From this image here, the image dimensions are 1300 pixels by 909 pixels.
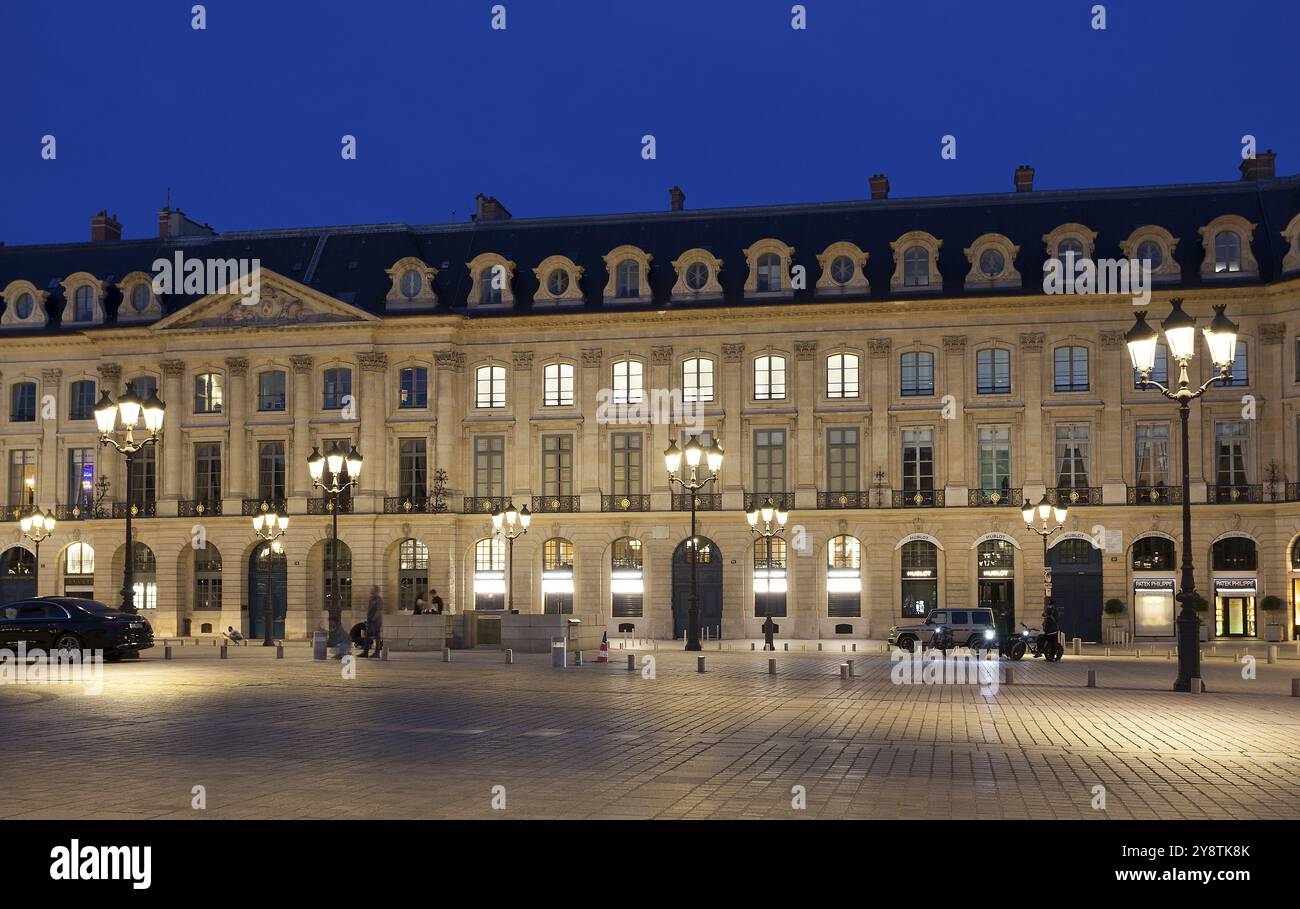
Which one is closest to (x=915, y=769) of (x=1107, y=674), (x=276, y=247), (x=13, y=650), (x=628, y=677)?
(x=628, y=677)

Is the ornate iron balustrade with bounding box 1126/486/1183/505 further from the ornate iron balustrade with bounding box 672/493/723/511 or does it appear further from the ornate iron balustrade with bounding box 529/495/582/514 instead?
the ornate iron balustrade with bounding box 529/495/582/514

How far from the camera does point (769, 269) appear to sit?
61062mm

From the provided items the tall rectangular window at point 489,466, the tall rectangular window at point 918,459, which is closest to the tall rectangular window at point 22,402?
the tall rectangular window at point 489,466

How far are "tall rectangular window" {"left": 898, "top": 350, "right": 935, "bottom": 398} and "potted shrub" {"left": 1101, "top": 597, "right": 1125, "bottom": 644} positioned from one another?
35.9ft

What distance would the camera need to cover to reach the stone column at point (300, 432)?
206 feet

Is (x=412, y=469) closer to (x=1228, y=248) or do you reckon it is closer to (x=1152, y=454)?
(x=1152, y=454)

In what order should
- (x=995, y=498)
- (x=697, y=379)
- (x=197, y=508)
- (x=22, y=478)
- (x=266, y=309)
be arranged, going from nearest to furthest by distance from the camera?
(x=995, y=498), (x=697, y=379), (x=266, y=309), (x=197, y=508), (x=22, y=478)

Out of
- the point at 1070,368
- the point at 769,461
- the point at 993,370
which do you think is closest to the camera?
the point at 1070,368

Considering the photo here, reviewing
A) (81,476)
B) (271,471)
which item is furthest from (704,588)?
(81,476)

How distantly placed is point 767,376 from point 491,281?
41.5 ft

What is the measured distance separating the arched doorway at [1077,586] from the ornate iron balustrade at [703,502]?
13.4 m

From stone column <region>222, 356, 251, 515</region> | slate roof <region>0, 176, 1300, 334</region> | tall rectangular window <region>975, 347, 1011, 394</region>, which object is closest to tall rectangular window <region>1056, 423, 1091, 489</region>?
tall rectangular window <region>975, 347, 1011, 394</region>
